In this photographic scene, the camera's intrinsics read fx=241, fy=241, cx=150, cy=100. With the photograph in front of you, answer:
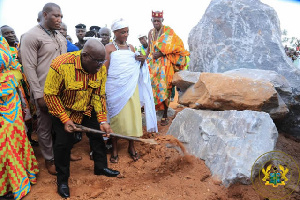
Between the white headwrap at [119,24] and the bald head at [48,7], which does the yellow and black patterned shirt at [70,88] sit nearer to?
the bald head at [48,7]

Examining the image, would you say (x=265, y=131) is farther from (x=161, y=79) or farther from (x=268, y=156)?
(x=161, y=79)

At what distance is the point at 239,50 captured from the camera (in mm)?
4211

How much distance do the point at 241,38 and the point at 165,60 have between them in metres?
1.39

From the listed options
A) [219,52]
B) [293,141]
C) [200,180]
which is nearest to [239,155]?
[200,180]

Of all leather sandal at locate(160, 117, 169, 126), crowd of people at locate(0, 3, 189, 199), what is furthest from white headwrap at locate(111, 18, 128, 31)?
leather sandal at locate(160, 117, 169, 126)

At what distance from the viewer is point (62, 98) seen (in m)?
2.42

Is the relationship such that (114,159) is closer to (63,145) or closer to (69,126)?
(63,145)

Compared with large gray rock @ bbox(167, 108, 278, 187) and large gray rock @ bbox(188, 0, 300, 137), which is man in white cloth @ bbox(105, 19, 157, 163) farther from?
large gray rock @ bbox(188, 0, 300, 137)

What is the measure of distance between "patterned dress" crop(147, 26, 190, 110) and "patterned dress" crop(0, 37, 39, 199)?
2.53 m

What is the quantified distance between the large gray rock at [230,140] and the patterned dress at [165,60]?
1.27m

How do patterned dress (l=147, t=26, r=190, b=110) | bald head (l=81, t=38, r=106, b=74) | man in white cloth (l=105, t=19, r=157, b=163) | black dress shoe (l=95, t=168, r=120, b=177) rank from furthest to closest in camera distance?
patterned dress (l=147, t=26, r=190, b=110)
man in white cloth (l=105, t=19, r=157, b=163)
black dress shoe (l=95, t=168, r=120, b=177)
bald head (l=81, t=38, r=106, b=74)

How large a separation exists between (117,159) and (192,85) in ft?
5.48

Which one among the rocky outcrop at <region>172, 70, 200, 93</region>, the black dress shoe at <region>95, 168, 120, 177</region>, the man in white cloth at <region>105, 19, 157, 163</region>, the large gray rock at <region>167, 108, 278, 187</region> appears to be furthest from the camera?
the rocky outcrop at <region>172, 70, 200, 93</region>

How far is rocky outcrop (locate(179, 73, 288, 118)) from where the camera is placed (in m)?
3.05
